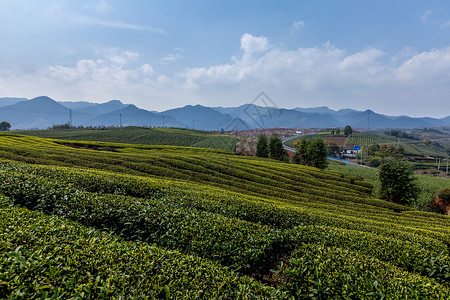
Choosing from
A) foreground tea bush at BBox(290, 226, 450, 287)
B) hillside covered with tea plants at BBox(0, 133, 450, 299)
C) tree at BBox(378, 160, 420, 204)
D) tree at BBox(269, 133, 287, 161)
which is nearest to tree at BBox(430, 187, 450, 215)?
tree at BBox(378, 160, 420, 204)

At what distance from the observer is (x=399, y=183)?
30.6m

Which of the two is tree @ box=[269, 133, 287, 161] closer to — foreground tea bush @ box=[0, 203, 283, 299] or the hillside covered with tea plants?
the hillside covered with tea plants

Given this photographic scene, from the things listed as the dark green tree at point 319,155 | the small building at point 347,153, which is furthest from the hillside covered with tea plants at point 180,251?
the small building at point 347,153

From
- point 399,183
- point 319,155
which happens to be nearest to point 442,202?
point 399,183

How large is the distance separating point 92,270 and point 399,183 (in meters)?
39.3

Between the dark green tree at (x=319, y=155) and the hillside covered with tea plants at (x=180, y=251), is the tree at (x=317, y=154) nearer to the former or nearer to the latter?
the dark green tree at (x=319, y=155)

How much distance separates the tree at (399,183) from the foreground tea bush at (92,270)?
1407 inches

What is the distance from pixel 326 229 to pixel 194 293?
6.87 m

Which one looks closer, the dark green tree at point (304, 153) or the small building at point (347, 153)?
the dark green tree at point (304, 153)

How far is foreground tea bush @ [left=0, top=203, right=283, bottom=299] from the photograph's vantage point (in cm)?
372

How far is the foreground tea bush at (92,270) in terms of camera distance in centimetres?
372

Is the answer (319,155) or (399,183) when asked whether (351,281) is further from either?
(319,155)

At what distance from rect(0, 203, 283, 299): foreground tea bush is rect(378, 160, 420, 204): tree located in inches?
1407

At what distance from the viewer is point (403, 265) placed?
7.39 meters
